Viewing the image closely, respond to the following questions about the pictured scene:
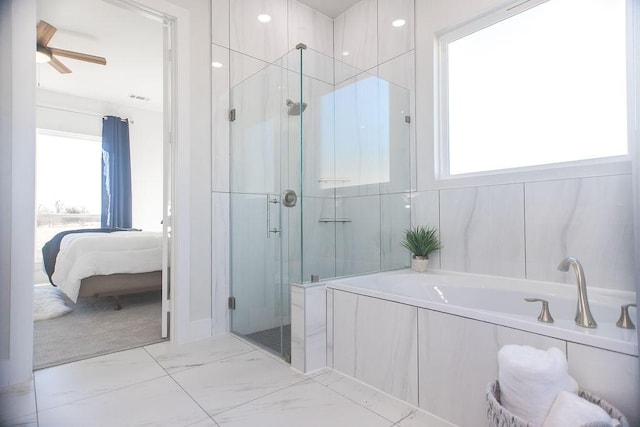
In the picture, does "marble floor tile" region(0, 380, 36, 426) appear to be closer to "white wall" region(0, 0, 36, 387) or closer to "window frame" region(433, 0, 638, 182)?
"white wall" region(0, 0, 36, 387)

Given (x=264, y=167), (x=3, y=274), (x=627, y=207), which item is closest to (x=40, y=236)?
(x=3, y=274)

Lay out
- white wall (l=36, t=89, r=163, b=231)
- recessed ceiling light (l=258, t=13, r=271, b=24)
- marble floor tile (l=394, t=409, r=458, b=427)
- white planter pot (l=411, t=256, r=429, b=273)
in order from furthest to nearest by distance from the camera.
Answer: white wall (l=36, t=89, r=163, b=231) < recessed ceiling light (l=258, t=13, r=271, b=24) < white planter pot (l=411, t=256, r=429, b=273) < marble floor tile (l=394, t=409, r=458, b=427)

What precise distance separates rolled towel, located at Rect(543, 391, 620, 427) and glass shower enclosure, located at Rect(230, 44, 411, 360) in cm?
124

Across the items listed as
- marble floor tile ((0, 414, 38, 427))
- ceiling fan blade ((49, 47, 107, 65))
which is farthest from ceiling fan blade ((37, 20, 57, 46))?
marble floor tile ((0, 414, 38, 427))

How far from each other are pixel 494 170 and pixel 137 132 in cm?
547

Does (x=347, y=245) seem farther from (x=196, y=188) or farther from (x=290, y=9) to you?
(x=290, y=9)

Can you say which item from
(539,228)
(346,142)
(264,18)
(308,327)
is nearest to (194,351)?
(308,327)

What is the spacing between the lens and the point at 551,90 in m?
1.96

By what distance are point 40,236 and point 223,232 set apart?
12.8ft

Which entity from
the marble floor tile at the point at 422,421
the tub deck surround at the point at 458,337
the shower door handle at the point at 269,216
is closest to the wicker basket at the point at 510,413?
the tub deck surround at the point at 458,337

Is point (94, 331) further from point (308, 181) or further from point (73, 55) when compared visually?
point (73, 55)

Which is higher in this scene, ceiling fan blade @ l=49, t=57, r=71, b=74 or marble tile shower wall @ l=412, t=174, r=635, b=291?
ceiling fan blade @ l=49, t=57, r=71, b=74

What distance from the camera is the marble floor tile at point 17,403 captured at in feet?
4.68

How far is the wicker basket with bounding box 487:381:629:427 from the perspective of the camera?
3.19 feet
